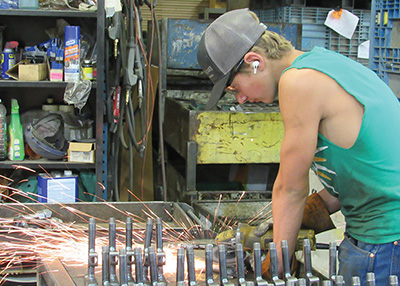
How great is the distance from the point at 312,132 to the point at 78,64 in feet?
7.61

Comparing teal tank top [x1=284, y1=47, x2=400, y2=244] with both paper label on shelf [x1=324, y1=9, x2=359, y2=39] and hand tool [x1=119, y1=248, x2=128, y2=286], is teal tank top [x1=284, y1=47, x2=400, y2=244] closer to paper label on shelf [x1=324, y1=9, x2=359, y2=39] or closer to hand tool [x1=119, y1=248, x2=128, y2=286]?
hand tool [x1=119, y1=248, x2=128, y2=286]

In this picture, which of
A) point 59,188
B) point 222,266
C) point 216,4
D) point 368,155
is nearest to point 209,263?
point 222,266

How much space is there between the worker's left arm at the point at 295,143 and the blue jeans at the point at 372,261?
8.6 inches

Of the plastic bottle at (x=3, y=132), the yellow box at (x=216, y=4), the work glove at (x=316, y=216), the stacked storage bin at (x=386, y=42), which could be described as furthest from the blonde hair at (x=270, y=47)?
the yellow box at (x=216, y=4)

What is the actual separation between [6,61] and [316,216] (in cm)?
253

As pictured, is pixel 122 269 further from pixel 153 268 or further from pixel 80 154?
pixel 80 154

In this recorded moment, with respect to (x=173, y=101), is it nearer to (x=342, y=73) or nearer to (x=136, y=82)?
(x=136, y=82)

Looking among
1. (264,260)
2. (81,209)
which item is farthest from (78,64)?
(264,260)

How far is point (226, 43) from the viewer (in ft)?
6.18

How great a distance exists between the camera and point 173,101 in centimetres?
428

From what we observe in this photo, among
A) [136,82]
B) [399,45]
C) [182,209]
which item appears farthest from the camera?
[136,82]

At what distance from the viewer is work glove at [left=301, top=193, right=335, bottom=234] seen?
6.76 ft

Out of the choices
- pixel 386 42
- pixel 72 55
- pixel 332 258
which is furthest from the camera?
pixel 72 55

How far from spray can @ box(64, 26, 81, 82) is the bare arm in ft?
7.20
